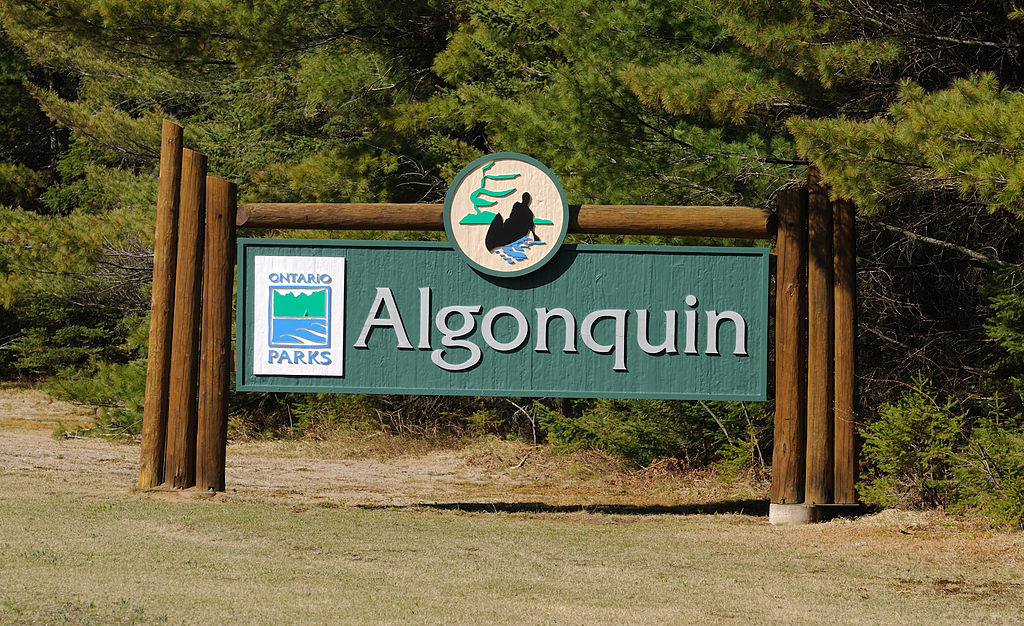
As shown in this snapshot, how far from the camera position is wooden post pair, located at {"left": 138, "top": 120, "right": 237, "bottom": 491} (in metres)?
10.4

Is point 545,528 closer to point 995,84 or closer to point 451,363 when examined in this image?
point 451,363

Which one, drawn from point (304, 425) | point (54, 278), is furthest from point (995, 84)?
point (54, 278)

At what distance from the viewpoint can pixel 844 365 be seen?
10086 mm

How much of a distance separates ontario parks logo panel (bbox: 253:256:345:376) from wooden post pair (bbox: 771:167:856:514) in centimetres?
400

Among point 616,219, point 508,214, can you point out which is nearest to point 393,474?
point 508,214

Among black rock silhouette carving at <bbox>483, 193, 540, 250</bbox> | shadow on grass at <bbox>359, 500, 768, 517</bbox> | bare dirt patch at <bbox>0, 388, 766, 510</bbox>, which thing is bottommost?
shadow on grass at <bbox>359, 500, 768, 517</bbox>

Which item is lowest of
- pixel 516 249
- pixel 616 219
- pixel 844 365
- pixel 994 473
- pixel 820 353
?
pixel 994 473

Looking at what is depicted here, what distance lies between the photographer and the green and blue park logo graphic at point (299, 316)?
10.2m

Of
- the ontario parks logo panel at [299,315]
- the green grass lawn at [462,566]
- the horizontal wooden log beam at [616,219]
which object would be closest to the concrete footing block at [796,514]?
the green grass lawn at [462,566]

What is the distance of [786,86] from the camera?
1029cm

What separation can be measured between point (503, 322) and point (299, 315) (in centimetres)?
185

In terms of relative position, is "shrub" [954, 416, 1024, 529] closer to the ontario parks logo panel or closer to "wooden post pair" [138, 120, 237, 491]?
the ontario parks logo panel

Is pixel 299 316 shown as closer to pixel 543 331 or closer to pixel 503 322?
pixel 503 322

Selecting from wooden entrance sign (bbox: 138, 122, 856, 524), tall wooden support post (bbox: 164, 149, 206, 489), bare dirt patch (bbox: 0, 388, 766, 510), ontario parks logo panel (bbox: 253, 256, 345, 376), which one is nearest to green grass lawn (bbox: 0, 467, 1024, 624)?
tall wooden support post (bbox: 164, 149, 206, 489)
